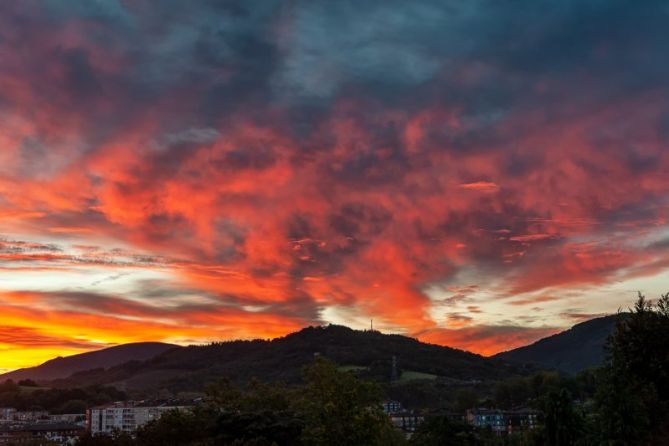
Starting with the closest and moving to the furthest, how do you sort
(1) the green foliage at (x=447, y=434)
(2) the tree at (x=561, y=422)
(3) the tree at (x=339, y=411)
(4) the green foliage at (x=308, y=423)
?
(4) the green foliage at (x=308, y=423)
(3) the tree at (x=339, y=411)
(2) the tree at (x=561, y=422)
(1) the green foliage at (x=447, y=434)

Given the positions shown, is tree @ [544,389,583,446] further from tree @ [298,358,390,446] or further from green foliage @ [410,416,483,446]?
tree @ [298,358,390,446]

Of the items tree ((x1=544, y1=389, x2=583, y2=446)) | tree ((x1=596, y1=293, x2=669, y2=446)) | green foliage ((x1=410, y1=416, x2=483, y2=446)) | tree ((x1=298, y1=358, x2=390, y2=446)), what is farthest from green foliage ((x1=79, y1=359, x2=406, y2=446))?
tree ((x1=596, y1=293, x2=669, y2=446))

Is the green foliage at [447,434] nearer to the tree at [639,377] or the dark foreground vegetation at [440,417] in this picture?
the dark foreground vegetation at [440,417]

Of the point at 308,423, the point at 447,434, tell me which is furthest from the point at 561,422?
the point at 308,423

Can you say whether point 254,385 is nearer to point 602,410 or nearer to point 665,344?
point 602,410

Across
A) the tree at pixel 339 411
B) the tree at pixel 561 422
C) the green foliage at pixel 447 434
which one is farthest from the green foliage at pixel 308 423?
the tree at pixel 561 422

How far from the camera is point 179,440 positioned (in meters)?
59.5

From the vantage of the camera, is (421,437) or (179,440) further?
(421,437)

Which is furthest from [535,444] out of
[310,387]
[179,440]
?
[179,440]

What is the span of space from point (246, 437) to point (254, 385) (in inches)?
1806

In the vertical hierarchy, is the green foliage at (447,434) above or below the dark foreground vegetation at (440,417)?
below

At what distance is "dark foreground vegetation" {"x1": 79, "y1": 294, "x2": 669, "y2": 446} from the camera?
44469 millimetres

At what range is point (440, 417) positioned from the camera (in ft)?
259

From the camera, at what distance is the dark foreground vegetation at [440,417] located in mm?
44469
